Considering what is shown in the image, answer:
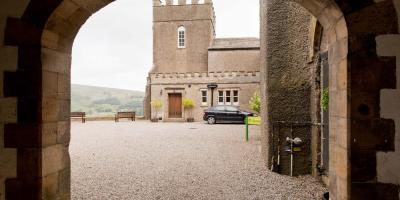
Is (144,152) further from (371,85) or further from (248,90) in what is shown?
(248,90)

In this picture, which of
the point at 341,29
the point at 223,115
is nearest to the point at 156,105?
the point at 223,115

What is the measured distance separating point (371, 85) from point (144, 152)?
7.72 m

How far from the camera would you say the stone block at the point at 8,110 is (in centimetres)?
275

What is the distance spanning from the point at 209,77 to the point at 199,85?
110 cm

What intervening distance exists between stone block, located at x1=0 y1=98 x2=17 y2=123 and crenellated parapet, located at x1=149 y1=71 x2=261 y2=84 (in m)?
22.4

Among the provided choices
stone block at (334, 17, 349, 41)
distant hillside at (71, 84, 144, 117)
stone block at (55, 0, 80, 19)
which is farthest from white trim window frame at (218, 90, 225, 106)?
distant hillside at (71, 84, 144, 117)

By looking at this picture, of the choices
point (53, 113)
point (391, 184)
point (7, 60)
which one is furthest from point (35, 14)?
point (391, 184)

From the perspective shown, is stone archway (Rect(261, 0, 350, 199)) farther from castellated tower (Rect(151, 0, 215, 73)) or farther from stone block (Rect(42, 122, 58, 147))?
castellated tower (Rect(151, 0, 215, 73))

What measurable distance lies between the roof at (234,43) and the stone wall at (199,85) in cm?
600

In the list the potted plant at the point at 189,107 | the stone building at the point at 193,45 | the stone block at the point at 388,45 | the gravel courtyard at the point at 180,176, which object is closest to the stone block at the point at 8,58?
the gravel courtyard at the point at 180,176

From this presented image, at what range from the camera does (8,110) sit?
2.75 m

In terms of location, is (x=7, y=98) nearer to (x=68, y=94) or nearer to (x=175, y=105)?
(x=68, y=94)

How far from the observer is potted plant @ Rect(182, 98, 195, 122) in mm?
24703

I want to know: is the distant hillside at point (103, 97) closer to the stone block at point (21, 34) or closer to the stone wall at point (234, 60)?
the stone wall at point (234, 60)
